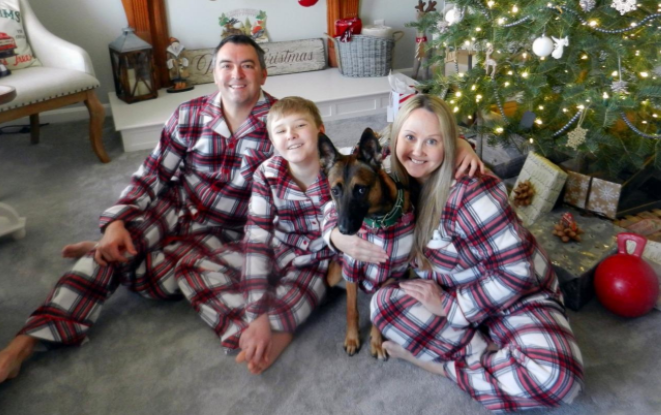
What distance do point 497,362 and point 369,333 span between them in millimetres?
448

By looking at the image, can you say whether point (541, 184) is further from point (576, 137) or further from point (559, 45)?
point (559, 45)

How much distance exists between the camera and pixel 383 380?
1.52m

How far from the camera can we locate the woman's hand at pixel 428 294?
1477 mm

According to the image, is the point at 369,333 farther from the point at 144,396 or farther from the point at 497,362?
the point at 144,396

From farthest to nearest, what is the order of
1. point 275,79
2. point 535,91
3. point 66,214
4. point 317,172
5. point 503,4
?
point 275,79
point 66,214
point 503,4
point 535,91
point 317,172

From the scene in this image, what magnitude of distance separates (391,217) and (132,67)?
2.66 metres

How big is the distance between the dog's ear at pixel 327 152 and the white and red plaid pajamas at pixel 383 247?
7.7 inches

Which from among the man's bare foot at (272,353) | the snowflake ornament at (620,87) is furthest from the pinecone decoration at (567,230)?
the man's bare foot at (272,353)

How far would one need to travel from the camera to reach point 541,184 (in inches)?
82.2

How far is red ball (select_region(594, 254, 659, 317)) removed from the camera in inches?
64.7

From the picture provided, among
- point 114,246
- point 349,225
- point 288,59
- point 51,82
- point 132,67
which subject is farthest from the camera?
point 288,59

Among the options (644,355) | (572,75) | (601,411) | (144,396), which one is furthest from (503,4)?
(144,396)

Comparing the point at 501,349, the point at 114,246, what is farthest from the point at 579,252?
the point at 114,246

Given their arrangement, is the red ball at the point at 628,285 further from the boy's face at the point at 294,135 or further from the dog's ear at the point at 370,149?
the boy's face at the point at 294,135
